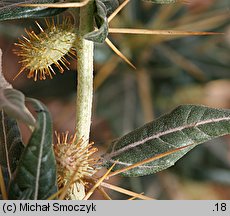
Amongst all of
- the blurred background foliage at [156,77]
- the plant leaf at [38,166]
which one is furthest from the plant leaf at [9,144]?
the blurred background foliage at [156,77]

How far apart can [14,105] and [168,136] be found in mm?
248

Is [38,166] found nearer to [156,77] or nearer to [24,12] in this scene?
[24,12]

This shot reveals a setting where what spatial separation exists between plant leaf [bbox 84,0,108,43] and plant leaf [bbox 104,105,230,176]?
17 cm

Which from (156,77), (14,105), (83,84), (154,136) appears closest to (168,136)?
(154,136)

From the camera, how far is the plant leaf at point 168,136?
68 cm

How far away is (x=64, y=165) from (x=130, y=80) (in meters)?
1.04

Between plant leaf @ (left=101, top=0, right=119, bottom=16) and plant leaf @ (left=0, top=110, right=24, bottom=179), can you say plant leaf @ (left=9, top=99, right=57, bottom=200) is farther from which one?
plant leaf @ (left=101, top=0, right=119, bottom=16)

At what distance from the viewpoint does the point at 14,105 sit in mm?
533

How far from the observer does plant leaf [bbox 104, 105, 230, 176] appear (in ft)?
2.24

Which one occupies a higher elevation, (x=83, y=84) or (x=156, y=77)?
(x=156, y=77)

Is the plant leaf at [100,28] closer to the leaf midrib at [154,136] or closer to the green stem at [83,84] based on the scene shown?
the green stem at [83,84]

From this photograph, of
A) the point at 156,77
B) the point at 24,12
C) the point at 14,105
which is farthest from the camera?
the point at 156,77

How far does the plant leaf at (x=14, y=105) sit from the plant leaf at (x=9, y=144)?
113mm
